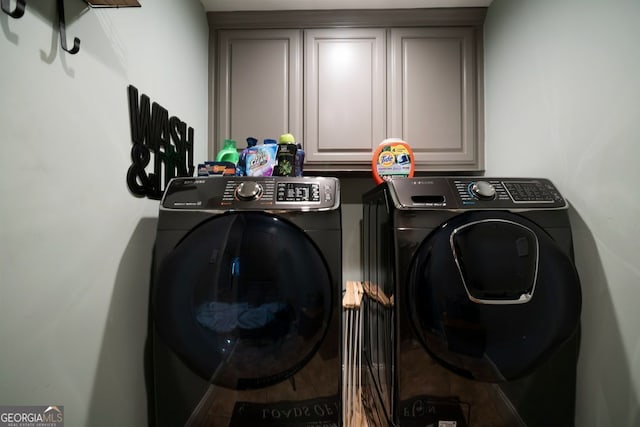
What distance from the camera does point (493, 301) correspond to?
724mm

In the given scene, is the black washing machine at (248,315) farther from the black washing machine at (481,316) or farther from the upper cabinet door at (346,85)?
the upper cabinet door at (346,85)

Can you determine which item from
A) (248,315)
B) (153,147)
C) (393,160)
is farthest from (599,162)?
(153,147)

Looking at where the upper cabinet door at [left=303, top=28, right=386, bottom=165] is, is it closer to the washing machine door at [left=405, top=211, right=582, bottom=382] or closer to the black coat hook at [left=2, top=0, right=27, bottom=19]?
the washing machine door at [left=405, top=211, right=582, bottom=382]

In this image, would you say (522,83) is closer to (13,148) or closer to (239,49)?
(239,49)

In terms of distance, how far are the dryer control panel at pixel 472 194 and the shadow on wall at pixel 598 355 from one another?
0.18 metres

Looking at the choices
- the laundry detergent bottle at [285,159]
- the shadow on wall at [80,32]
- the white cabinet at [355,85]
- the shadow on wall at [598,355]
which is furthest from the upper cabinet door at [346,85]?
the shadow on wall at [598,355]

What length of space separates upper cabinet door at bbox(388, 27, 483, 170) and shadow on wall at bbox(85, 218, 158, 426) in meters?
1.33

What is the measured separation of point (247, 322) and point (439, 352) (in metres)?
0.55

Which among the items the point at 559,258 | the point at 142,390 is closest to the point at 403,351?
the point at 559,258

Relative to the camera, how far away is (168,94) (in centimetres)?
109

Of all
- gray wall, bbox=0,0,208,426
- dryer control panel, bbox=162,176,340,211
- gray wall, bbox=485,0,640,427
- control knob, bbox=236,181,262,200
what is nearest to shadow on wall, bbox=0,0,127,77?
gray wall, bbox=0,0,208,426

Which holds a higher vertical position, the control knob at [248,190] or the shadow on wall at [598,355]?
the control knob at [248,190]

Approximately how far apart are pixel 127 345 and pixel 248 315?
0.45 m

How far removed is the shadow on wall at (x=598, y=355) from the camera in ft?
2.44
